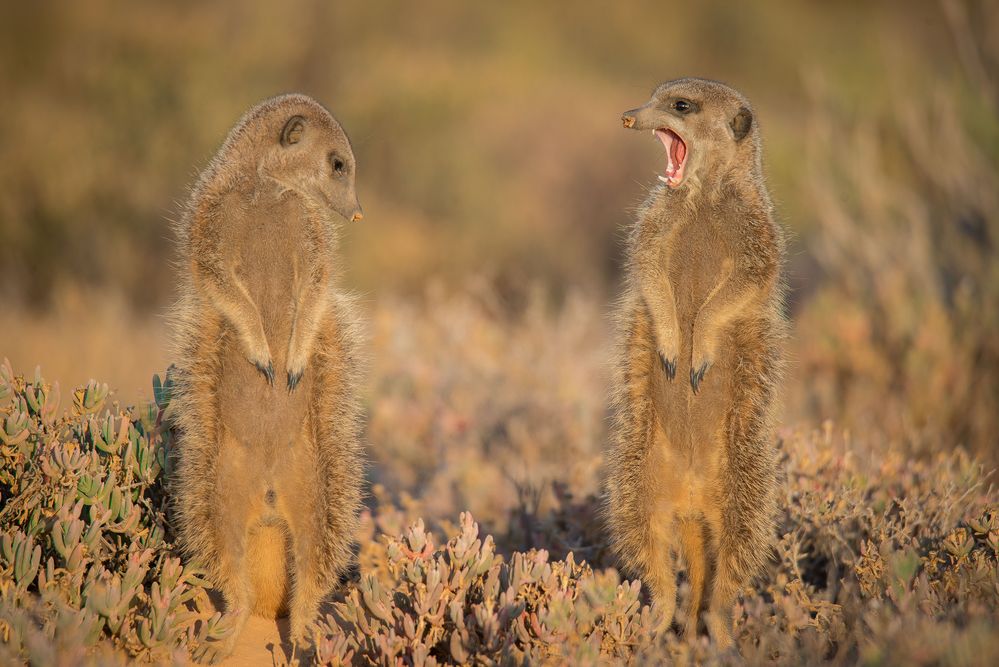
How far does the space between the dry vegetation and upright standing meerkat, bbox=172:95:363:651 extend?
22 cm

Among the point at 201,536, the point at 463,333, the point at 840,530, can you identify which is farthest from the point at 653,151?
the point at 201,536

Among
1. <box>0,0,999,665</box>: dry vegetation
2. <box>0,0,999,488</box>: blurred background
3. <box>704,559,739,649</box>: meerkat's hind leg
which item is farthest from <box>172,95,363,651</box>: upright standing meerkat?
<box>704,559,739,649</box>: meerkat's hind leg

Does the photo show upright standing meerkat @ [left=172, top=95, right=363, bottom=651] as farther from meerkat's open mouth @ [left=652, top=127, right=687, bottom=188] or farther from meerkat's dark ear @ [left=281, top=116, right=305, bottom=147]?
meerkat's open mouth @ [left=652, top=127, right=687, bottom=188]

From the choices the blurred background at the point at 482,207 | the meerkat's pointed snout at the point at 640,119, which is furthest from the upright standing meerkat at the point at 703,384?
the blurred background at the point at 482,207

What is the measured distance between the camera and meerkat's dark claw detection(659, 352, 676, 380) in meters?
3.85

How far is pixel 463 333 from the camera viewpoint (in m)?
7.77

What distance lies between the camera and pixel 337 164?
3.97 metres

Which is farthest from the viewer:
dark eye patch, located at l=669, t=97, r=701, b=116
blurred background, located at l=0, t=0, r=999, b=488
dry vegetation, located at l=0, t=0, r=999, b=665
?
blurred background, located at l=0, t=0, r=999, b=488

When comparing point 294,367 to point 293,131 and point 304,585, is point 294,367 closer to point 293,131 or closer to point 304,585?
point 304,585

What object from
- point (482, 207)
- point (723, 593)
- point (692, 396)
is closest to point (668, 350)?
point (692, 396)

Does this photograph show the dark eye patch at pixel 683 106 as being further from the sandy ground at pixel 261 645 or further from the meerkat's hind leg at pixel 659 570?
the sandy ground at pixel 261 645

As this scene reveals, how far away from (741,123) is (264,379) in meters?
2.08

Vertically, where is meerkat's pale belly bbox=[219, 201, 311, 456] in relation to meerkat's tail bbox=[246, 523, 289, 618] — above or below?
above

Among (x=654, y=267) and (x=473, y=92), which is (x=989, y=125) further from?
(x=473, y=92)
